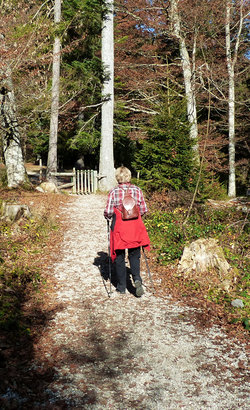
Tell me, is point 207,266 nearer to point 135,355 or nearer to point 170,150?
point 135,355

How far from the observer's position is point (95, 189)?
47.9ft

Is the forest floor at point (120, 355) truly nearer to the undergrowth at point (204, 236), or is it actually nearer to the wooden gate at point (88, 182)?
the undergrowth at point (204, 236)

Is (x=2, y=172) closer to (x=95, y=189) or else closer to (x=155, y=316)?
(x=95, y=189)

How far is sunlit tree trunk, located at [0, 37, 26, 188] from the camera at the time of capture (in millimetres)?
11227

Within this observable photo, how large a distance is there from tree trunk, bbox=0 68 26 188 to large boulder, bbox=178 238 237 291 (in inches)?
315

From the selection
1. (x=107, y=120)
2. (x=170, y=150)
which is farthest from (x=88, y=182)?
(x=170, y=150)

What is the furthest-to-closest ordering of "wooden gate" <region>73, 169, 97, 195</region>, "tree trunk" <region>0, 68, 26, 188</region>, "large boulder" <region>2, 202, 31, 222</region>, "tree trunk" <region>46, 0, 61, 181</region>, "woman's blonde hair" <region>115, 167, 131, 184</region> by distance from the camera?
"wooden gate" <region>73, 169, 97, 195</region>
"tree trunk" <region>46, 0, 61, 181</region>
"tree trunk" <region>0, 68, 26, 188</region>
"large boulder" <region>2, 202, 31, 222</region>
"woman's blonde hair" <region>115, 167, 131, 184</region>

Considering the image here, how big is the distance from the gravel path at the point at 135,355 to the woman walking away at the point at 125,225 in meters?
0.57

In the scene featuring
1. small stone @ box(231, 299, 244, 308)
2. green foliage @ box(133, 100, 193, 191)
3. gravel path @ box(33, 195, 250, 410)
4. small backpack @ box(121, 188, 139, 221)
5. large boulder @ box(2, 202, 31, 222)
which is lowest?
gravel path @ box(33, 195, 250, 410)

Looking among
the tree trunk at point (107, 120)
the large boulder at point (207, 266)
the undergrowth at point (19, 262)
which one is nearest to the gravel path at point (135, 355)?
the undergrowth at point (19, 262)

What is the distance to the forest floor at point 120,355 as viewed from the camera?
283cm

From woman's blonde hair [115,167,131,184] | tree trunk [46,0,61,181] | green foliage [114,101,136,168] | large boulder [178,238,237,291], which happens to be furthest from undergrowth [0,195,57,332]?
green foliage [114,101,136,168]

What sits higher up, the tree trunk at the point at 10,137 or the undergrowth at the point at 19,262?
the tree trunk at the point at 10,137

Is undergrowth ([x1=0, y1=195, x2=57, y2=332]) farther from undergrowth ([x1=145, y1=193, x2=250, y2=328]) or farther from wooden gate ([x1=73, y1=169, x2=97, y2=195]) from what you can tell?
wooden gate ([x1=73, y1=169, x2=97, y2=195])
